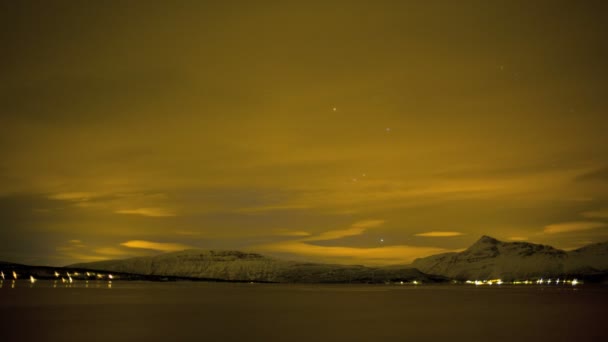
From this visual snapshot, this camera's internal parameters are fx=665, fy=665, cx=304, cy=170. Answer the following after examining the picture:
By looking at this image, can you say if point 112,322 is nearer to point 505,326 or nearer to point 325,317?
point 325,317

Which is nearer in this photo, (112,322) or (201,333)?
(201,333)

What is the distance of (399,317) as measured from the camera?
57.3 metres

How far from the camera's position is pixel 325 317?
185ft

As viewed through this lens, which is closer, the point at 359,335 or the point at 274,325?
the point at 359,335

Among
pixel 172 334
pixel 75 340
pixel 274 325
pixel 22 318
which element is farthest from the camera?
pixel 22 318

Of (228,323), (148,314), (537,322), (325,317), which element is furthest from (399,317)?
(148,314)

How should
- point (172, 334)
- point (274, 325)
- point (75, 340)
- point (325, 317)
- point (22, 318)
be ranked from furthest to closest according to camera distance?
point (325, 317) → point (22, 318) → point (274, 325) → point (172, 334) → point (75, 340)

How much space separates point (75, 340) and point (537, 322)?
112 feet

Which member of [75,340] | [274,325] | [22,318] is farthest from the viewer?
[22,318]

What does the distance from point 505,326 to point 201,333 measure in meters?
21.7

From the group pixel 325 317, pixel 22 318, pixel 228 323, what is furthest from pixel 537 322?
pixel 22 318

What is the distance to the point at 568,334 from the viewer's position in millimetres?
41344

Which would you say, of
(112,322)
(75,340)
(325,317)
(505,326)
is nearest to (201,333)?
(75,340)

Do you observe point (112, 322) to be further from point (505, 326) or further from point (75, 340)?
point (505, 326)
